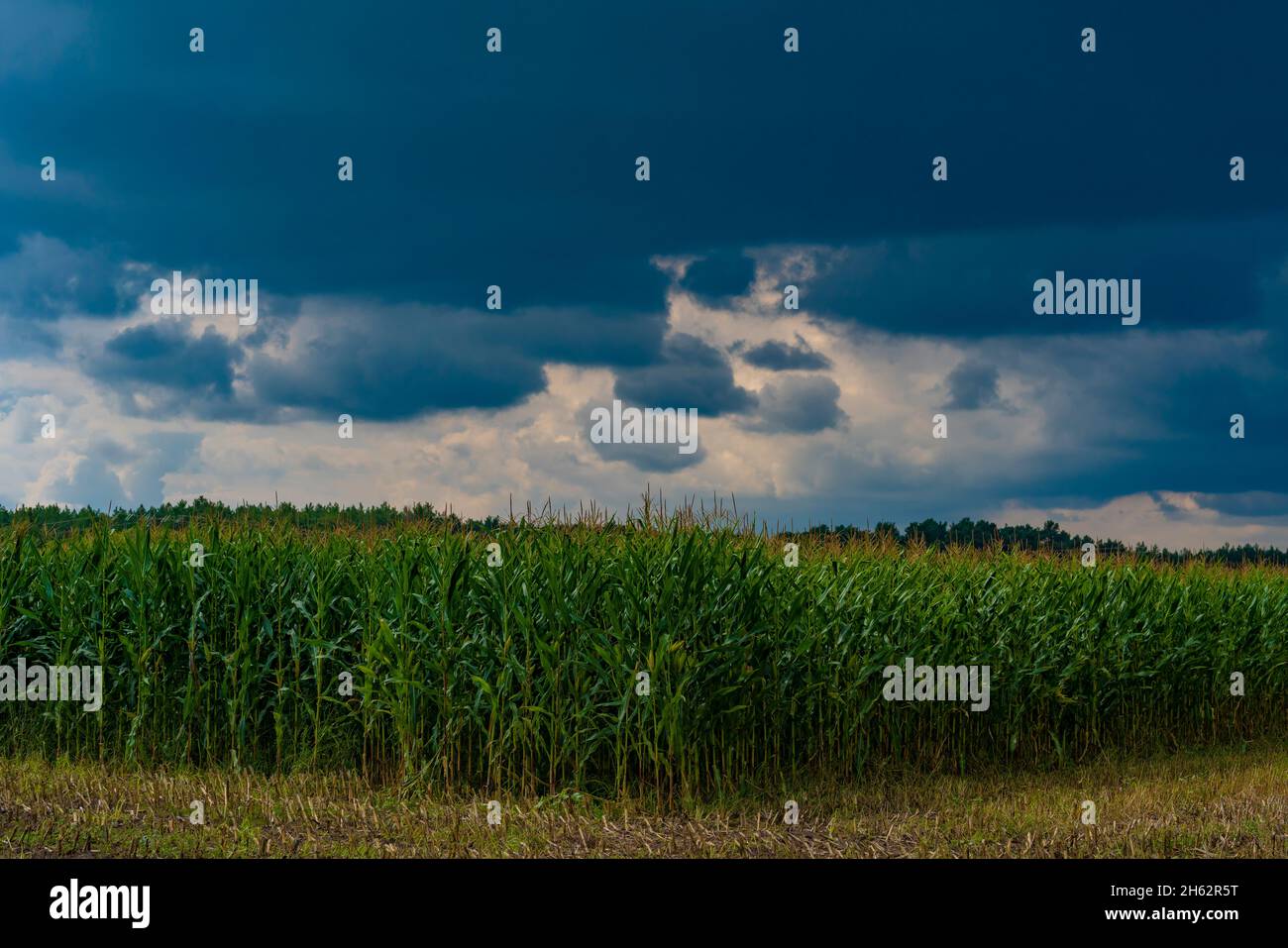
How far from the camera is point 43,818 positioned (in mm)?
12641

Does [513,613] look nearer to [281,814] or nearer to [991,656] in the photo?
[281,814]

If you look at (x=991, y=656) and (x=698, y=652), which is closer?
(x=698, y=652)

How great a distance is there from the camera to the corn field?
14.1 metres

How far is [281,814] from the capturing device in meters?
12.8

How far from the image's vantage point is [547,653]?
1423 centimetres

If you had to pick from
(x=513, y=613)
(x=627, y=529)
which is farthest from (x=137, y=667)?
(x=627, y=529)

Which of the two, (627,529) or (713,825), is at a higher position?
(627,529)

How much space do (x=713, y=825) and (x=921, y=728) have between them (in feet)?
20.8

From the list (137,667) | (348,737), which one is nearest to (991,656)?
(348,737)

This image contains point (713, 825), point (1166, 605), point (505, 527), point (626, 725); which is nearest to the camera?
point (713, 825)

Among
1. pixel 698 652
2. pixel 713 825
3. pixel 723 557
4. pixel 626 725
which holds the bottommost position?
pixel 713 825

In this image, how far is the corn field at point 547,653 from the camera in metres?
14.1

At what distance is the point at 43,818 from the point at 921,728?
41.5 feet

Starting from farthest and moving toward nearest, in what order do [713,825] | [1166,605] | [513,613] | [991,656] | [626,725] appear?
[1166,605], [991,656], [513,613], [626,725], [713,825]
